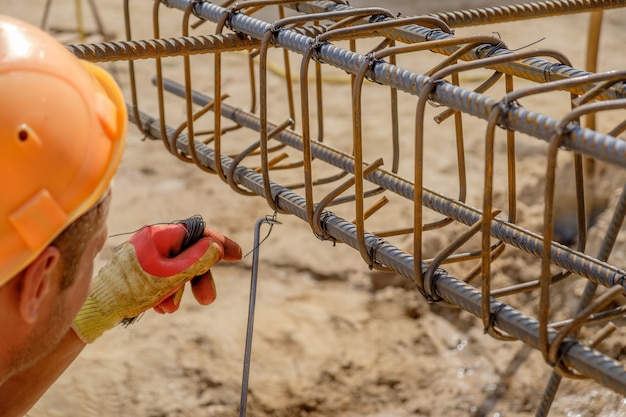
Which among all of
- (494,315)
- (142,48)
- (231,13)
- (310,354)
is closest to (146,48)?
(142,48)

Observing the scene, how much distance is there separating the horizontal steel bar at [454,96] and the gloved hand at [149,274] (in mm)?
471

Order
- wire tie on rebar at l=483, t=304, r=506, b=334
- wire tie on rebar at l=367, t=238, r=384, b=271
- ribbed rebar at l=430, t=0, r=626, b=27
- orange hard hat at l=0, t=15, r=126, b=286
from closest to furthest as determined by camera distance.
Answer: orange hard hat at l=0, t=15, r=126, b=286 < wire tie on rebar at l=483, t=304, r=506, b=334 < wire tie on rebar at l=367, t=238, r=384, b=271 < ribbed rebar at l=430, t=0, r=626, b=27

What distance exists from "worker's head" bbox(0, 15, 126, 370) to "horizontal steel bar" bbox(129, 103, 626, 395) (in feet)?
1.99

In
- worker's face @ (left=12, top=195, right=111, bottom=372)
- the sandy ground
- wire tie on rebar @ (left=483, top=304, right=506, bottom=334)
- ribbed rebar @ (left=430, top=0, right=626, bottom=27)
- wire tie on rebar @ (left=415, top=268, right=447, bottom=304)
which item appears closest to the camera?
worker's face @ (left=12, top=195, right=111, bottom=372)

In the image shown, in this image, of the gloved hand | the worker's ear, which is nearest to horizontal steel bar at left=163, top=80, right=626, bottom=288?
the gloved hand

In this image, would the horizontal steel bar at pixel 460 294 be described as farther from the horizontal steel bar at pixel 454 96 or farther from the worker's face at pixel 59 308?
the worker's face at pixel 59 308

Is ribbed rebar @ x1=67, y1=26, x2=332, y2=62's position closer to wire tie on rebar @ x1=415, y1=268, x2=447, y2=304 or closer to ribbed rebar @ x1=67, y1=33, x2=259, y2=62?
ribbed rebar @ x1=67, y1=33, x2=259, y2=62

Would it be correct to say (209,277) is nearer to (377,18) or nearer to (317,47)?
(317,47)

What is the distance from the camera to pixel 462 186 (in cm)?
219

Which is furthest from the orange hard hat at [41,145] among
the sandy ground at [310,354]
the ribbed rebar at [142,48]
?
the sandy ground at [310,354]

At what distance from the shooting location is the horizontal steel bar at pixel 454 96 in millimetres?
1384

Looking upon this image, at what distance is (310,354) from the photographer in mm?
3730

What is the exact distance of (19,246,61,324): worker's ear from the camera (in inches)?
54.9

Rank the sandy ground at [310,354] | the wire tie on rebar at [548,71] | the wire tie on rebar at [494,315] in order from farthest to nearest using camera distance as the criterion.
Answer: the sandy ground at [310,354], the wire tie on rebar at [548,71], the wire tie on rebar at [494,315]
